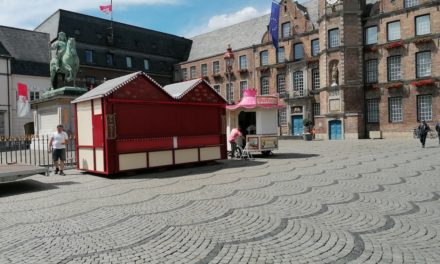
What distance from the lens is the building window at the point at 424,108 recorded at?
34875mm

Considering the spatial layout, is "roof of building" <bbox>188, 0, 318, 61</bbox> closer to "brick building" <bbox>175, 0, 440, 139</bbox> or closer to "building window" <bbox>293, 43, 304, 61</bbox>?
"brick building" <bbox>175, 0, 440, 139</bbox>

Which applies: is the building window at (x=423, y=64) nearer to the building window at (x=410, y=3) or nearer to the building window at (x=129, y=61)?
the building window at (x=410, y=3)

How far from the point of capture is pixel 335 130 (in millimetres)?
38562

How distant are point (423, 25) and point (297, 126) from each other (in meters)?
16.9

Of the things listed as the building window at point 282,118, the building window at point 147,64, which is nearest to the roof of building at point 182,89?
the building window at point 282,118

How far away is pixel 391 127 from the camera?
36.8m

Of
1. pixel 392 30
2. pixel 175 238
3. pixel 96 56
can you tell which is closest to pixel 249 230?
pixel 175 238

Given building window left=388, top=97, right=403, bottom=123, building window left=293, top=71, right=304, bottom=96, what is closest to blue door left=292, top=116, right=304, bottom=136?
building window left=293, top=71, right=304, bottom=96

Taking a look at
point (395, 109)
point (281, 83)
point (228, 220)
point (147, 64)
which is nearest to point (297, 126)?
point (281, 83)

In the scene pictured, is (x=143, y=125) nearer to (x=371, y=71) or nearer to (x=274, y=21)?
(x=371, y=71)

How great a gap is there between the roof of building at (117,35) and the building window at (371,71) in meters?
32.2

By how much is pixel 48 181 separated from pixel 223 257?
9.17 metres

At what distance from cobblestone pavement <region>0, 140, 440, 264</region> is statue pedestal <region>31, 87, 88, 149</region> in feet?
31.7

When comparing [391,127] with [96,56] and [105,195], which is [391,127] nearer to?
[105,195]
